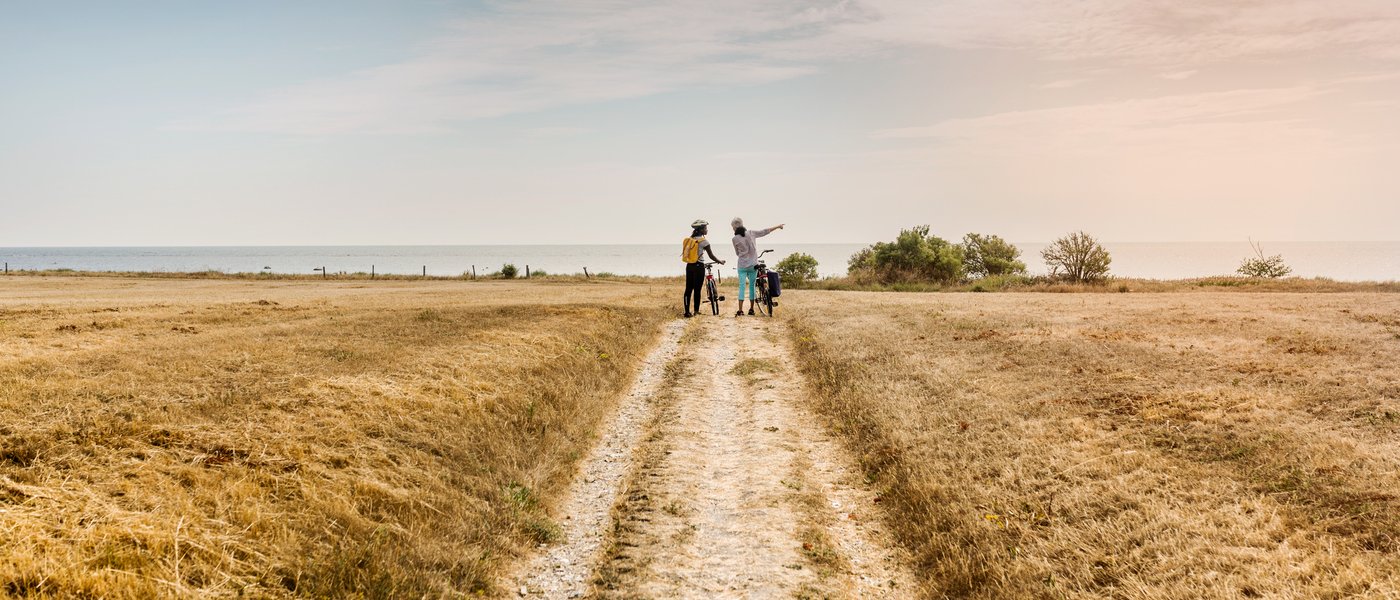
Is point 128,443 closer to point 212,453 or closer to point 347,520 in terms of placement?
point 212,453

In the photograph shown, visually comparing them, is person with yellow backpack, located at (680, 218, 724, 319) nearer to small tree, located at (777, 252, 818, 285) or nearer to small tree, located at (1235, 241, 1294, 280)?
small tree, located at (777, 252, 818, 285)

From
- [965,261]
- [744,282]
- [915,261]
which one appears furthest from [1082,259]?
[744,282]

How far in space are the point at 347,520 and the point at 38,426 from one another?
3661 millimetres

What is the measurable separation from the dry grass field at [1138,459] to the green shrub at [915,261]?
41.5 metres

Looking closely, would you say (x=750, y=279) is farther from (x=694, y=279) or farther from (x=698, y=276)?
(x=694, y=279)

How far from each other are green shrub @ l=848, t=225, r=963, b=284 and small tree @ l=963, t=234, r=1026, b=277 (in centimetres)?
670

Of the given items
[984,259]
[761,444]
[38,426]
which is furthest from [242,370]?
[984,259]

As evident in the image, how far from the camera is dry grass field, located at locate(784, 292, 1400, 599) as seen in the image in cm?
603

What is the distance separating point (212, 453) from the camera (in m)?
7.59

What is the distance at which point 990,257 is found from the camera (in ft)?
217

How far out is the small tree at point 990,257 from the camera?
216 feet

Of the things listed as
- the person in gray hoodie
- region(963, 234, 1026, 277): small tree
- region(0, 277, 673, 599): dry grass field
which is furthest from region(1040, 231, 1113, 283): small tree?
region(0, 277, 673, 599): dry grass field

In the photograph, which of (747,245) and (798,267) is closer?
(747,245)

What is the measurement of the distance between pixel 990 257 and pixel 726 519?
64027 millimetres
